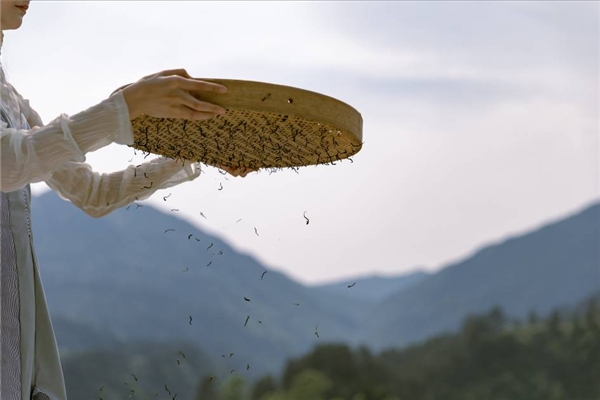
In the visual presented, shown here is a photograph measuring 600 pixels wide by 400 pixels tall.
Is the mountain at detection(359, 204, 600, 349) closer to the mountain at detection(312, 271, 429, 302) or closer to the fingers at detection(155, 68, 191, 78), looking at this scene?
the mountain at detection(312, 271, 429, 302)

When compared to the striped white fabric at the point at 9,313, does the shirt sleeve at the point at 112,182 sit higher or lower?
higher

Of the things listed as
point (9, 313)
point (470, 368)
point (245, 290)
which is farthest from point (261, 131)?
point (245, 290)

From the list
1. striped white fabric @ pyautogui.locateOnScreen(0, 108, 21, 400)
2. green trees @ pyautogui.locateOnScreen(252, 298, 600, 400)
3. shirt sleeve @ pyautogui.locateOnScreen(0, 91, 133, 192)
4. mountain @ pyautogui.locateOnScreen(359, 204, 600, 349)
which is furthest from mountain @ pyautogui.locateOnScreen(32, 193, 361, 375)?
shirt sleeve @ pyautogui.locateOnScreen(0, 91, 133, 192)

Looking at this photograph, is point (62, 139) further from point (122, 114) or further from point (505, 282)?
point (505, 282)

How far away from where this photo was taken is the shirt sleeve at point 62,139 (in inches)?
46.2

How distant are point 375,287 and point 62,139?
66934mm

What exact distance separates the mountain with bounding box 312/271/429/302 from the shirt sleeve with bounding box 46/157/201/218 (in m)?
59.5

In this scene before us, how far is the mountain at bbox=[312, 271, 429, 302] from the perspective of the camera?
62741mm

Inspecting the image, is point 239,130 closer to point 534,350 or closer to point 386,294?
point 534,350

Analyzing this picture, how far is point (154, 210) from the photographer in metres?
61.1

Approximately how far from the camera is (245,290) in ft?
180

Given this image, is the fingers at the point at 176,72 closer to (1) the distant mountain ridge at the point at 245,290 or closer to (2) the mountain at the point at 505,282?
(1) the distant mountain ridge at the point at 245,290

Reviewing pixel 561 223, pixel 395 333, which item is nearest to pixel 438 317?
pixel 395 333

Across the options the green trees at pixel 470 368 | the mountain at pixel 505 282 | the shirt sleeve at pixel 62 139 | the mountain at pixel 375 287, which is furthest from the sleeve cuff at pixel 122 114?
the mountain at pixel 375 287
